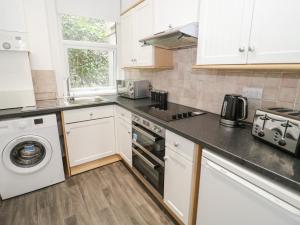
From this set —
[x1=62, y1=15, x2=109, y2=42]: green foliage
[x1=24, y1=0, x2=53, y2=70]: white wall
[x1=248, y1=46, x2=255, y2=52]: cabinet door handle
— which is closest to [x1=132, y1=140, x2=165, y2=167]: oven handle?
[x1=248, y1=46, x2=255, y2=52]: cabinet door handle

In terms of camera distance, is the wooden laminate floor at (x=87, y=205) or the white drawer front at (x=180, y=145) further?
the wooden laminate floor at (x=87, y=205)

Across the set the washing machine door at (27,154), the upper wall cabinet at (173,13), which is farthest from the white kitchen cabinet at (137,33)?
the washing machine door at (27,154)

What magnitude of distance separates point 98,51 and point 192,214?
2.63 meters

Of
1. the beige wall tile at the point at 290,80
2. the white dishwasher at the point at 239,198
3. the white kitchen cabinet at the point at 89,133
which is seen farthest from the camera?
the white kitchen cabinet at the point at 89,133

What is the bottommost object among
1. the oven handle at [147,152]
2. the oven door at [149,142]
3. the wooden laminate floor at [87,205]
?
the wooden laminate floor at [87,205]

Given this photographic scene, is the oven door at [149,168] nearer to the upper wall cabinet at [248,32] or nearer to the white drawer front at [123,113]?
the white drawer front at [123,113]

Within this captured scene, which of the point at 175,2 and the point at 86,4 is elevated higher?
the point at 86,4

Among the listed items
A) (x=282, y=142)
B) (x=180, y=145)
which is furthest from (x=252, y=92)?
(x=180, y=145)

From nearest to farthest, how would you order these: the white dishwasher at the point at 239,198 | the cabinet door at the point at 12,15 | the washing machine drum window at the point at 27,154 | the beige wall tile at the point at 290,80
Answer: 1. the white dishwasher at the point at 239,198
2. the beige wall tile at the point at 290,80
3. the washing machine drum window at the point at 27,154
4. the cabinet door at the point at 12,15

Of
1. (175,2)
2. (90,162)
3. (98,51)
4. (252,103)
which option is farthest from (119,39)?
(252,103)

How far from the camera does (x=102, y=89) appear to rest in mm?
2969

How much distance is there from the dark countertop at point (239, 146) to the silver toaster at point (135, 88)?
86cm

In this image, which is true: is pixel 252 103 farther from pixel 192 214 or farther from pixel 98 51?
pixel 98 51

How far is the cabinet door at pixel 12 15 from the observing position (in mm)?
1943
